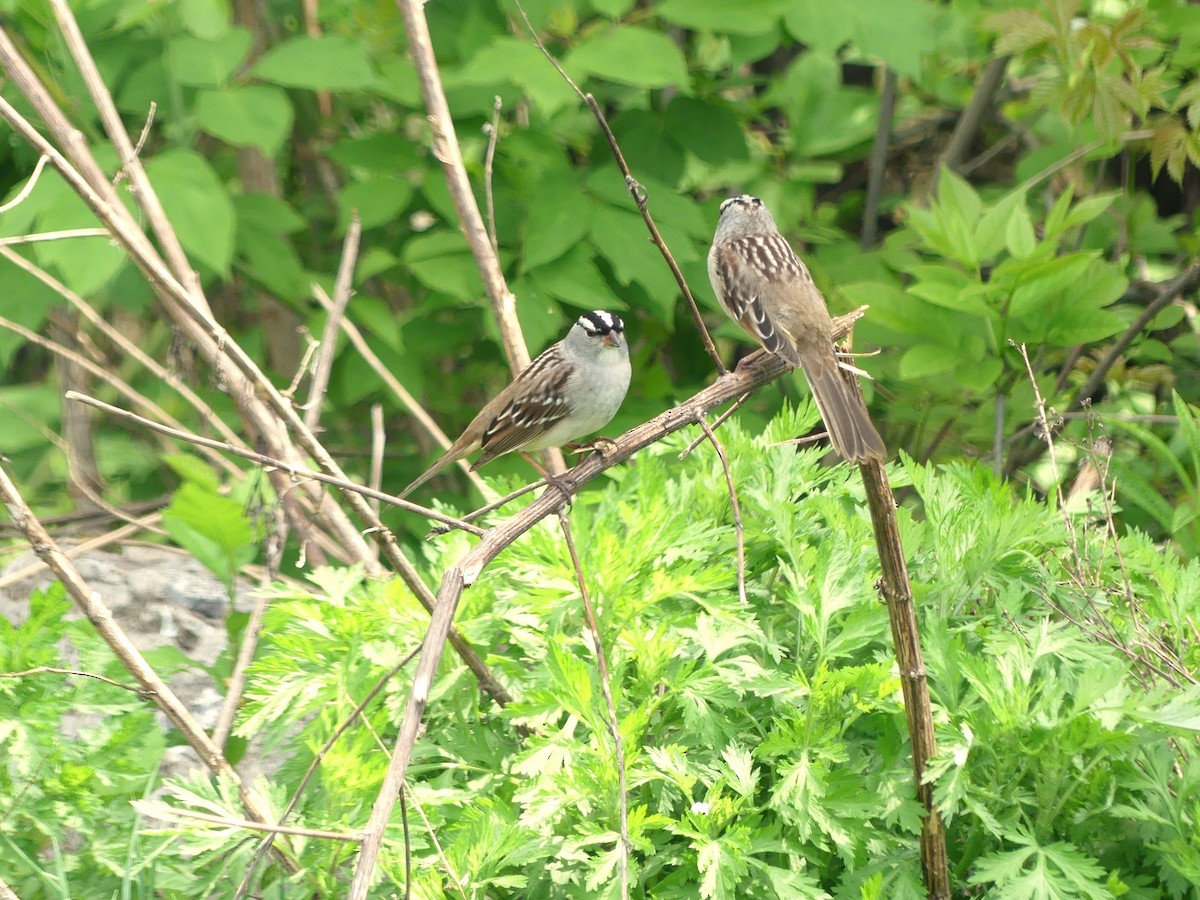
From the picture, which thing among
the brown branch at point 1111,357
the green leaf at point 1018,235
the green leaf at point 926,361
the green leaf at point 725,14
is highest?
the green leaf at point 725,14

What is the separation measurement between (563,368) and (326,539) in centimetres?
112

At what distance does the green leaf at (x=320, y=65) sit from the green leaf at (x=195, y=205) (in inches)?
16.3

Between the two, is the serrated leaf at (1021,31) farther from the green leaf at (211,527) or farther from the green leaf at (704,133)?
the green leaf at (211,527)

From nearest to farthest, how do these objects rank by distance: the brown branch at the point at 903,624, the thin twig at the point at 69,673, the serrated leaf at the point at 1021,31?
the brown branch at the point at 903,624
the thin twig at the point at 69,673
the serrated leaf at the point at 1021,31

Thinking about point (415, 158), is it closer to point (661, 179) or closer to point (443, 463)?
point (661, 179)

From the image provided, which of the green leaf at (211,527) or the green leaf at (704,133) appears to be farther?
the green leaf at (704,133)

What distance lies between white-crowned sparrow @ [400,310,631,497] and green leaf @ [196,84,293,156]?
117cm

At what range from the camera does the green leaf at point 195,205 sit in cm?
375

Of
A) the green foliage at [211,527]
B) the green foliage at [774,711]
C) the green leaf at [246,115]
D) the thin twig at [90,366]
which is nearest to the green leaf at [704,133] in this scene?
the green leaf at [246,115]

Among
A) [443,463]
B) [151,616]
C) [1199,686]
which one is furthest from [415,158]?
[1199,686]

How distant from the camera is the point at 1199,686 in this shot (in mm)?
2105

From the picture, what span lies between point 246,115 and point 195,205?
1.22ft

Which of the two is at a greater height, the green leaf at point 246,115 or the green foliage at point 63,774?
the green leaf at point 246,115

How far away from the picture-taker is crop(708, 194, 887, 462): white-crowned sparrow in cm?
285
